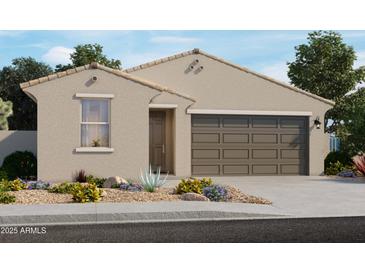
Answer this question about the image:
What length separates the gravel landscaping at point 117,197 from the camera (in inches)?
489

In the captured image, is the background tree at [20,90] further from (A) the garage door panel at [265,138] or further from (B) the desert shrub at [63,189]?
(B) the desert shrub at [63,189]

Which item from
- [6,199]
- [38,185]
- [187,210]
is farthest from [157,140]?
[187,210]

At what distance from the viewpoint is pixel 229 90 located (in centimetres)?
2003

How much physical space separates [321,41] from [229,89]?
38.0ft

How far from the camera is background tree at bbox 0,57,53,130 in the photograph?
38781 mm

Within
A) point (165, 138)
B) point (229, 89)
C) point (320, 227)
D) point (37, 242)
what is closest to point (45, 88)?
point (165, 138)

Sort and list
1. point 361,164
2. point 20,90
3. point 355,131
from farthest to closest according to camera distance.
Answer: point 20,90, point 355,131, point 361,164

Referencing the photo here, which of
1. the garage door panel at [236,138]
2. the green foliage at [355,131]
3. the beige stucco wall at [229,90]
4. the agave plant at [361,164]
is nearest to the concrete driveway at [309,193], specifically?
Result: the agave plant at [361,164]

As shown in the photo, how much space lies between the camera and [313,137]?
20.9 m

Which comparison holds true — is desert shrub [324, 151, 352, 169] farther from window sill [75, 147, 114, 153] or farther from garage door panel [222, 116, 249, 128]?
window sill [75, 147, 114, 153]

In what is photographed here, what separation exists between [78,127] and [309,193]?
7.25m

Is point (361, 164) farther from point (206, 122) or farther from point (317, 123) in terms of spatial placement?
point (206, 122)

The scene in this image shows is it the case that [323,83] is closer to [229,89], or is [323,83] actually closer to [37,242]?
[229,89]

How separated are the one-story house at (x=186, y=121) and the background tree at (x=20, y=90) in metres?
21.3
